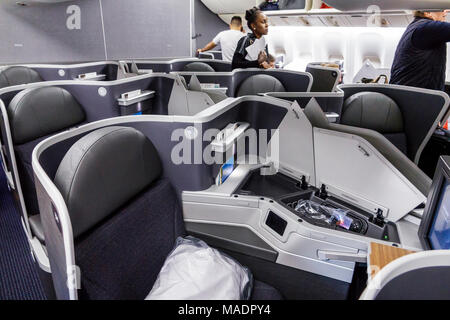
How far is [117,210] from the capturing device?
106 cm

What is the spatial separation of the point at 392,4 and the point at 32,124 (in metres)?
1.99

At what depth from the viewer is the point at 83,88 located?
2330 millimetres

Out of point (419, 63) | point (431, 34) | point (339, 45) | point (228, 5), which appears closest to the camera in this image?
point (431, 34)

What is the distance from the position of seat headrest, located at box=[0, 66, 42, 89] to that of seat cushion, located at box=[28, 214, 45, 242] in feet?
8.11

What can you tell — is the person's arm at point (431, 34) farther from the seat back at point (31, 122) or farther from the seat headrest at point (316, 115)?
the seat back at point (31, 122)

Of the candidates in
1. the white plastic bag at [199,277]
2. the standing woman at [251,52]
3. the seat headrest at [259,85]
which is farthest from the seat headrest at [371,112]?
the standing woman at [251,52]

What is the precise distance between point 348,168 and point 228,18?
895 centimetres

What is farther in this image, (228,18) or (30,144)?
(228,18)

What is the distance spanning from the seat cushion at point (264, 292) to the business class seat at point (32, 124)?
3.59 ft

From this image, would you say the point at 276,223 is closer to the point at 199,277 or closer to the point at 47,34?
the point at 199,277

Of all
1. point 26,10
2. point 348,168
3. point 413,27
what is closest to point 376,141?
point 348,168

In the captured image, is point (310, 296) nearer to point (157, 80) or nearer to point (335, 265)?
point (335, 265)

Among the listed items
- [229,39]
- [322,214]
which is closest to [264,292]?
[322,214]

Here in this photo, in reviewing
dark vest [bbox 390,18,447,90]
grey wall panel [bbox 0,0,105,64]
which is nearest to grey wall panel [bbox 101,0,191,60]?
grey wall panel [bbox 0,0,105,64]
